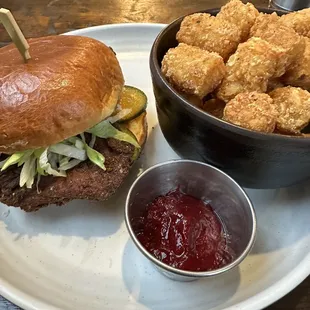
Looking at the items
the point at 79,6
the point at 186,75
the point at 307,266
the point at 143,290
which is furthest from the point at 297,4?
the point at 143,290

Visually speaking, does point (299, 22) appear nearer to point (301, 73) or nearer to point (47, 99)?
point (301, 73)

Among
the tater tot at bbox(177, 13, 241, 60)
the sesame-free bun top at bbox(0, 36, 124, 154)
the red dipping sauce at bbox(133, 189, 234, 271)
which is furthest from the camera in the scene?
the tater tot at bbox(177, 13, 241, 60)

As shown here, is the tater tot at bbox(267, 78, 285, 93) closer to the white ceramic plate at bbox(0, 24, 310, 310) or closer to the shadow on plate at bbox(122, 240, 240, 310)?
the white ceramic plate at bbox(0, 24, 310, 310)

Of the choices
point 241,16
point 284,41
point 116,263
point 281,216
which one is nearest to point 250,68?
point 284,41

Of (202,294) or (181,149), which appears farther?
(181,149)

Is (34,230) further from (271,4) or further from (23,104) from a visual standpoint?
(271,4)

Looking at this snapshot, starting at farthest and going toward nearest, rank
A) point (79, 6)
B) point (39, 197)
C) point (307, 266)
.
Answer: point (79, 6), point (39, 197), point (307, 266)

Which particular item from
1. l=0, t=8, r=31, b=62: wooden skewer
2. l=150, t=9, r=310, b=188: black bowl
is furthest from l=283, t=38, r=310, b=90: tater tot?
l=0, t=8, r=31, b=62: wooden skewer

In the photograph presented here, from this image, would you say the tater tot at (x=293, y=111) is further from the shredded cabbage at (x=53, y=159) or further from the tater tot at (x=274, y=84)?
the shredded cabbage at (x=53, y=159)

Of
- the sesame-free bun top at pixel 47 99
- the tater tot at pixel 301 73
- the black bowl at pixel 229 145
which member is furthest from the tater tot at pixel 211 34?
the sesame-free bun top at pixel 47 99
